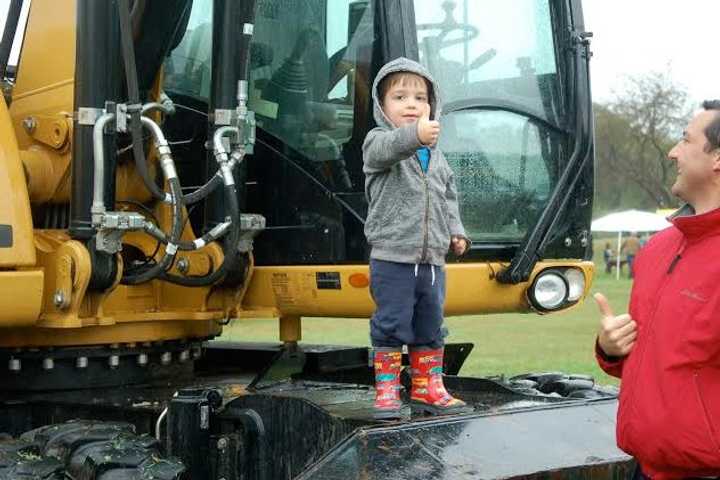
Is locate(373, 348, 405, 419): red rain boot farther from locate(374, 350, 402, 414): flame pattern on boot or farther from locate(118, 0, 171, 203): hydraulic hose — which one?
locate(118, 0, 171, 203): hydraulic hose

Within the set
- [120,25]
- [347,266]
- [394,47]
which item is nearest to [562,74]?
[394,47]

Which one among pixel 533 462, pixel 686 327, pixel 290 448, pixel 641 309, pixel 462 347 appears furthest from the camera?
pixel 462 347

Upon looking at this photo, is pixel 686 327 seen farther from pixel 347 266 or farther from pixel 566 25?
pixel 566 25

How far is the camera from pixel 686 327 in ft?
9.17

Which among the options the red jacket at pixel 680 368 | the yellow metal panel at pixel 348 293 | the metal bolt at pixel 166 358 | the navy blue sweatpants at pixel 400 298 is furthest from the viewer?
the metal bolt at pixel 166 358

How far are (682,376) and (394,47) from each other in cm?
196

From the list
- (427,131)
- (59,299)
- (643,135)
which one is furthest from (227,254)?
(643,135)

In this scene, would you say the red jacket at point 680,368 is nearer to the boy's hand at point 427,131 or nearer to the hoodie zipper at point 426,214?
the boy's hand at point 427,131

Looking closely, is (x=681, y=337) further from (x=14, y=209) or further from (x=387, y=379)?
(x=14, y=209)

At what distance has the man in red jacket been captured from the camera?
109 inches

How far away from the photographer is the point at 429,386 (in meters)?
4.16

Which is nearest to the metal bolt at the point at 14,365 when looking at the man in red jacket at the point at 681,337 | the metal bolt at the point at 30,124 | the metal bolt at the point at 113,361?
the metal bolt at the point at 113,361

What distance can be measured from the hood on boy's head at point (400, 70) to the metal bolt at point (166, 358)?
4.75 feet

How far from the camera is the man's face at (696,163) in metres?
2.91
